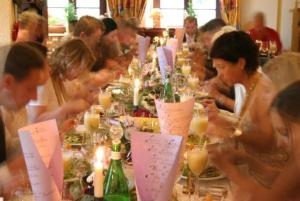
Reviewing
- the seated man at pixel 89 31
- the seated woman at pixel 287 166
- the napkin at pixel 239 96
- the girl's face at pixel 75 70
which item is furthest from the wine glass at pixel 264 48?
the seated woman at pixel 287 166

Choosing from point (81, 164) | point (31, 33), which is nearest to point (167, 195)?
point (81, 164)

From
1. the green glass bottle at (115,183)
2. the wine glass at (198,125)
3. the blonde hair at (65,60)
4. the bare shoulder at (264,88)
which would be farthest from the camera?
the blonde hair at (65,60)

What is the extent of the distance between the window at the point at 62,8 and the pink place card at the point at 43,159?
6.95 metres

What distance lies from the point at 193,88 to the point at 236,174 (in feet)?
6.80

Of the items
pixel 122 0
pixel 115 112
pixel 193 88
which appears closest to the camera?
pixel 115 112

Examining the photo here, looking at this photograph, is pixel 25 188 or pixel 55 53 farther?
pixel 55 53

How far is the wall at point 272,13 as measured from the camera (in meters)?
7.82

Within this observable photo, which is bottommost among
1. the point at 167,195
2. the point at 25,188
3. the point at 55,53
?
the point at 25,188

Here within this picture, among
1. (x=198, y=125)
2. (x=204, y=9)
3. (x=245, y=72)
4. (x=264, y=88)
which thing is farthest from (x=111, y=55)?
(x=204, y=9)

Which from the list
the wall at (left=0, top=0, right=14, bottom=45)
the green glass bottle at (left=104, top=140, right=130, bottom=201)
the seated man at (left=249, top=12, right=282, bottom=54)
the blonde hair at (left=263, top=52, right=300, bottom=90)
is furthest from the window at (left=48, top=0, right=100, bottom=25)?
the green glass bottle at (left=104, top=140, right=130, bottom=201)

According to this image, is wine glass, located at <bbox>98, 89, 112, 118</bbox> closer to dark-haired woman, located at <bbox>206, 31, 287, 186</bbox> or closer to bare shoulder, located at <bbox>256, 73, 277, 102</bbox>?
dark-haired woman, located at <bbox>206, 31, 287, 186</bbox>

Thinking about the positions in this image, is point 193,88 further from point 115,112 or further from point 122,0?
point 122,0

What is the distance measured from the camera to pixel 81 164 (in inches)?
70.5

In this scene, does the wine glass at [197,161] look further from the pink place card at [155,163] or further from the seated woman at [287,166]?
the pink place card at [155,163]
